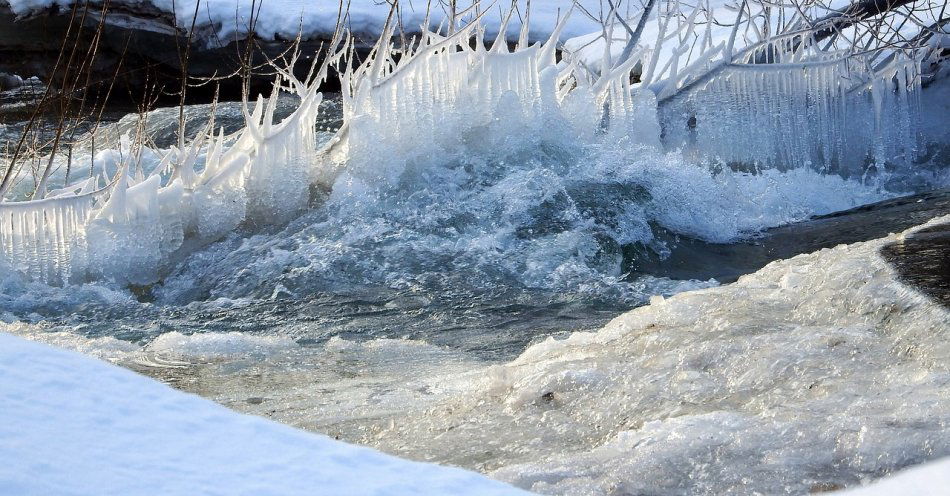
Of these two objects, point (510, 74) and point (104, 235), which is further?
point (510, 74)

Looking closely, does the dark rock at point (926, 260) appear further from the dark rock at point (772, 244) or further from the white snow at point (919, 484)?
the dark rock at point (772, 244)

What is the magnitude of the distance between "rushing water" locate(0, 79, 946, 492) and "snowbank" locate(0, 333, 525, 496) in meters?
1.25

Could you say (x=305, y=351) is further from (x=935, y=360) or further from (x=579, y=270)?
(x=935, y=360)

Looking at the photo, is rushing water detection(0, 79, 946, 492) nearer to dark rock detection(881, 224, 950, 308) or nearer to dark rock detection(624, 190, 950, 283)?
dark rock detection(624, 190, 950, 283)

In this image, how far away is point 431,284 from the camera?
6.69 m

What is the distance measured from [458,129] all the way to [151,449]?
6296mm

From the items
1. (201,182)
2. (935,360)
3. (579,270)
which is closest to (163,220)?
(201,182)

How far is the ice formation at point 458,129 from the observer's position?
7.13 m

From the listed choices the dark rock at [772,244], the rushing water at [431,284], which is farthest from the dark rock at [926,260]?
the dark rock at [772,244]

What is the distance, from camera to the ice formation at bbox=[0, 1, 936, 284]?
713 cm

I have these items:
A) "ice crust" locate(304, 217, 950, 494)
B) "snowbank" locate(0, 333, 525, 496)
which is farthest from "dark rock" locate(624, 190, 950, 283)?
"snowbank" locate(0, 333, 525, 496)

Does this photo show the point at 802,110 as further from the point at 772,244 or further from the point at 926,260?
the point at 926,260

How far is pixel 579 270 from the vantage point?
6.92 metres

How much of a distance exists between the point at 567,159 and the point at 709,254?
139cm
